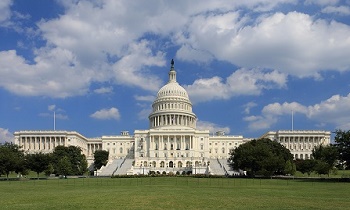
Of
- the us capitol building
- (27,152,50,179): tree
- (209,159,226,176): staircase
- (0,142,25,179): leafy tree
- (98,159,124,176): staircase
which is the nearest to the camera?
(0,142,25,179): leafy tree

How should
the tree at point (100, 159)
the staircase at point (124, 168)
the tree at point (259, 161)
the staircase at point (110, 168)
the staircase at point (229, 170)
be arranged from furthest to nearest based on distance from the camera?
the tree at point (100, 159)
the staircase at point (110, 168)
the staircase at point (124, 168)
the staircase at point (229, 170)
the tree at point (259, 161)

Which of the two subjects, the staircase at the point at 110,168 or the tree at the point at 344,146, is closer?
the tree at the point at 344,146

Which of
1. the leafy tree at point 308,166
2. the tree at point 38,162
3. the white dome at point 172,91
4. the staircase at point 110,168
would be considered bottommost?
the staircase at point 110,168

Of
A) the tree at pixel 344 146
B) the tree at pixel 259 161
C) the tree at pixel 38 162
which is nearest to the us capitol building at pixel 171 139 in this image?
the tree at pixel 38 162

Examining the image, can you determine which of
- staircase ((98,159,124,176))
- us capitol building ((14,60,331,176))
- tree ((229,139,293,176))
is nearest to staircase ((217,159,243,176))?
tree ((229,139,293,176))

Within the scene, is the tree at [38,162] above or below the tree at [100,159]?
above

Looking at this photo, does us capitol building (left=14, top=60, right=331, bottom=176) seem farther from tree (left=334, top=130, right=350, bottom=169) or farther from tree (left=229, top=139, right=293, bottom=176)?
tree (left=334, top=130, right=350, bottom=169)

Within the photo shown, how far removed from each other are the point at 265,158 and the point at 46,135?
119 metres

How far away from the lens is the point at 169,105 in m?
188

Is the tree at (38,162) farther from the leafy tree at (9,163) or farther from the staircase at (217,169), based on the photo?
the staircase at (217,169)

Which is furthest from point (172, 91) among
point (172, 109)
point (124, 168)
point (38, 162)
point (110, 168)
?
point (38, 162)

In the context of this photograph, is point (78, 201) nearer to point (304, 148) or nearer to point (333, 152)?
point (333, 152)

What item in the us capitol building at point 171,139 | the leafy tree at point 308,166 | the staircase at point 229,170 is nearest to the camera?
the leafy tree at point 308,166

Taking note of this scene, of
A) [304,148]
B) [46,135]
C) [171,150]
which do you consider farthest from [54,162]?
[304,148]
